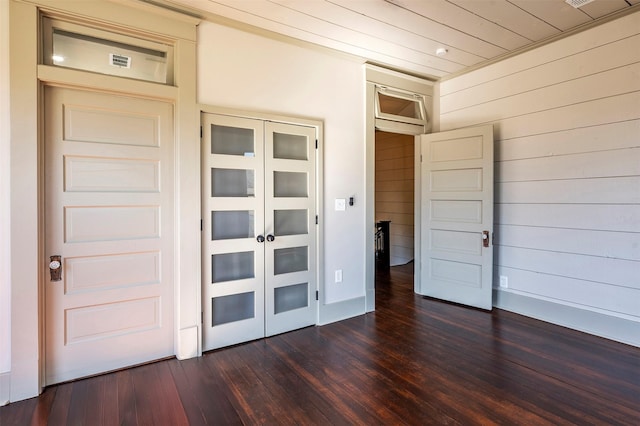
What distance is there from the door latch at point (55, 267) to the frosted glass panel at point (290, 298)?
178cm

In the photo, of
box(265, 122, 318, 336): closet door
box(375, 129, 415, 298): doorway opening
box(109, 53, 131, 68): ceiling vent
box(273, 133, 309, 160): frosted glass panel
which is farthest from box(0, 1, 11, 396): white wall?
box(375, 129, 415, 298): doorway opening

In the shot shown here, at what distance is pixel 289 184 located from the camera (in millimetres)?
3463

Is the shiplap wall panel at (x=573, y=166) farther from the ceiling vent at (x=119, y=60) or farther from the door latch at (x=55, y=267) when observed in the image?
the door latch at (x=55, y=267)

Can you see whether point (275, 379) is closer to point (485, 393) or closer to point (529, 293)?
point (485, 393)

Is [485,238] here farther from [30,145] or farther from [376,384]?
[30,145]

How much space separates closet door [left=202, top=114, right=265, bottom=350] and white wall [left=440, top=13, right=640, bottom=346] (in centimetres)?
294

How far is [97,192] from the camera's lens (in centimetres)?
259

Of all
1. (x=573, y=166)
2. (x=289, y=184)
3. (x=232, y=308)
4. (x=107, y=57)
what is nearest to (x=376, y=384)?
(x=232, y=308)

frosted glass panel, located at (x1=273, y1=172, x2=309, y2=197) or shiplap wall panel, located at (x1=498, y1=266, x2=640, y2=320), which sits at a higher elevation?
frosted glass panel, located at (x1=273, y1=172, x2=309, y2=197)

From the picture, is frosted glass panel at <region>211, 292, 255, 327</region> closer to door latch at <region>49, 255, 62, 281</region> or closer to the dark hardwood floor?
the dark hardwood floor

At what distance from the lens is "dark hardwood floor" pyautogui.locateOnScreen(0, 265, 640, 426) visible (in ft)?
6.84

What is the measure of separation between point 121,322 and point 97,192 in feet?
3.46

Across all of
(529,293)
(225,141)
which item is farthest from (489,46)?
(225,141)

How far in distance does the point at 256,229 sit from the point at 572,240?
127 inches
